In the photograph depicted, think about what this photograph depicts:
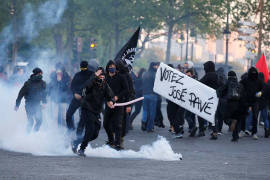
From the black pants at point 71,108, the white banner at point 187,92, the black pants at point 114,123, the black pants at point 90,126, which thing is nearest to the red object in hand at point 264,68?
the white banner at point 187,92

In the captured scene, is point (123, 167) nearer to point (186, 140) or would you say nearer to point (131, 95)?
point (131, 95)

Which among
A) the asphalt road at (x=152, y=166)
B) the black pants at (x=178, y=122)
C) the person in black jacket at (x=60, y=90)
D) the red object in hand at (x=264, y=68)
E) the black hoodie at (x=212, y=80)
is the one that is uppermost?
the red object in hand at (x=264, y=68)

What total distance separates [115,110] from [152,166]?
7.54 feet

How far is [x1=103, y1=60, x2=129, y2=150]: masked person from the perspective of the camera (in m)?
12.3

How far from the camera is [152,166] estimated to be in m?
10.3

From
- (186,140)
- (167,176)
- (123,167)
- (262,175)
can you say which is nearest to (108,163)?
(123,167)

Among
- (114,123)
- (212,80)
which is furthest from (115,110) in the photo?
(212,80)

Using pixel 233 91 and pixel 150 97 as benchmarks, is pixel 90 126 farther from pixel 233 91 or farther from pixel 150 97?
pixel 150 97

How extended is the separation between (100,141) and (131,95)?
2.00 metres

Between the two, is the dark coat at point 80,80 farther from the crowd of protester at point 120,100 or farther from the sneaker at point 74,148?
the sneaker at point 74,148

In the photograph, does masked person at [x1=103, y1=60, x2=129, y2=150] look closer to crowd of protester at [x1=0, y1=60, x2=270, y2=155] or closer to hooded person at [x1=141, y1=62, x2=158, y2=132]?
crowd of protester at [x1=0, y1=60, x2=270, y2=155]

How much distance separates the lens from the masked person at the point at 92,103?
444 inches

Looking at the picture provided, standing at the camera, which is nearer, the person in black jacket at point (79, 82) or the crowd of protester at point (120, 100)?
the crowd of protester at point (120, 100)

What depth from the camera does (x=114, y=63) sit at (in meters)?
12.5
